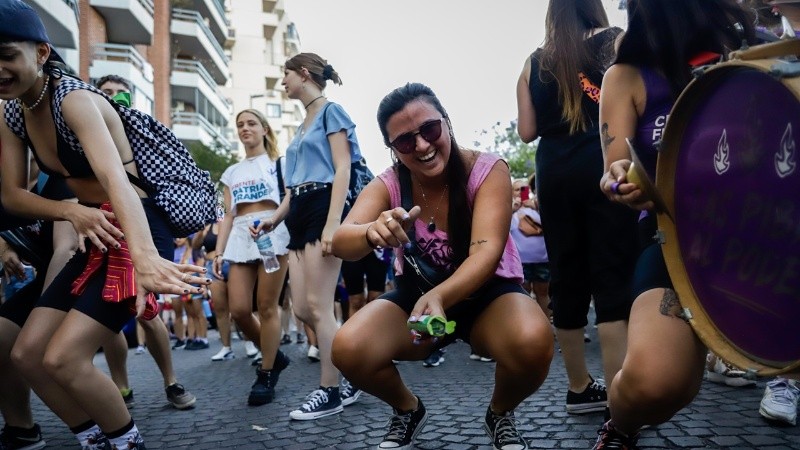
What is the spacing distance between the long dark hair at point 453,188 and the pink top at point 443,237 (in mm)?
33

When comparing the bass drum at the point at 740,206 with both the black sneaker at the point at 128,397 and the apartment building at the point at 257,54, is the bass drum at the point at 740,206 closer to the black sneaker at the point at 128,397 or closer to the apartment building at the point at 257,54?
the black sneaker at the point at 128,397

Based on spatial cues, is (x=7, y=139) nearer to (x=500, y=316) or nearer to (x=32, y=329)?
(x=32, y=329)

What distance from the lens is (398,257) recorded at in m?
3.08

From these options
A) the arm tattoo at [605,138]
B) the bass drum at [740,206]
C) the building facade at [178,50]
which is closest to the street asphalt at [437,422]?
the bass drum at [740,206]

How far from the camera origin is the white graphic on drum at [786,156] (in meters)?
1.49

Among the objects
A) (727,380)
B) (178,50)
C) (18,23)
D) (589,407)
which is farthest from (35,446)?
(178,50)

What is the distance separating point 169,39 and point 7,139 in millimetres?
33420

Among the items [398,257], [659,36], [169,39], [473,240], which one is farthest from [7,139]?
[169,39]

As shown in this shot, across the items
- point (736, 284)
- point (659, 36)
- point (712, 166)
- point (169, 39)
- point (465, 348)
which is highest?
point (169, 39)

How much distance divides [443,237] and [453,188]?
0.74ft

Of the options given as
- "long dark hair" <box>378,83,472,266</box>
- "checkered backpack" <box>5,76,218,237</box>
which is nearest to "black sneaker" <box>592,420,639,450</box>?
"long dark hair" <box>378,83,472,266</box>

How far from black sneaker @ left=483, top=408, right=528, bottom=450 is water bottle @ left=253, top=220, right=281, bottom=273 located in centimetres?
237

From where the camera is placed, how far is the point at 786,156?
1.52 metres

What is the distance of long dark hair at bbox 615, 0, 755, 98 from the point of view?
2.14 meters
